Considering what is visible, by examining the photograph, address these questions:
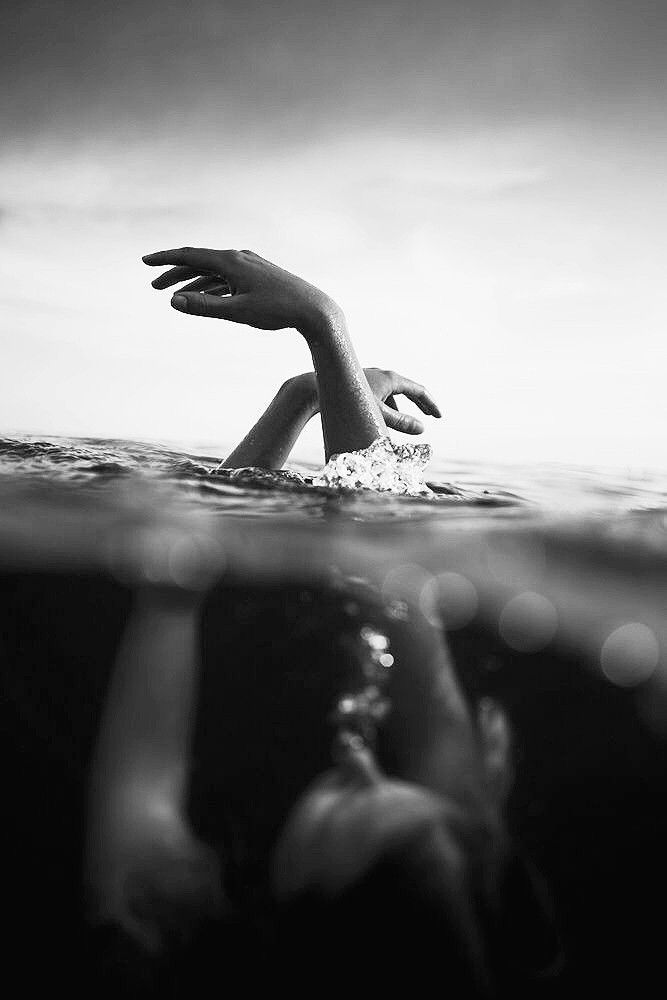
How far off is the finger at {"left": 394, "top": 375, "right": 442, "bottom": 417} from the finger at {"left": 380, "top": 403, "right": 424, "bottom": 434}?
24 centimetres

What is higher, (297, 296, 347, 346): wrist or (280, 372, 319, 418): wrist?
(297, 296, 347, 346): wrist

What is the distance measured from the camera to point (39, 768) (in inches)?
343

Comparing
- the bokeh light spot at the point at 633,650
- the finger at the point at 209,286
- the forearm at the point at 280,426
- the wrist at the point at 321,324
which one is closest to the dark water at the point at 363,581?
the bokeh light spot at the point at 633,650

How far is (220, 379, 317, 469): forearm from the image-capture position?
16.6 feet

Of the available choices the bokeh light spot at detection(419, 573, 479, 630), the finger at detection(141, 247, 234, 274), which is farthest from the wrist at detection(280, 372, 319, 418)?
the bokeh light spot at detection(419, 573, 479, 630)

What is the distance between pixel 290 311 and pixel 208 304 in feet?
1.97

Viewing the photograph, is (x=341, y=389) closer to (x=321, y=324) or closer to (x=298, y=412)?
(x=321, y=324)

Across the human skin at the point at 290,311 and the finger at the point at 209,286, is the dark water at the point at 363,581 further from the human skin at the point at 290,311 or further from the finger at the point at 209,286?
the finger at the point at 209,286

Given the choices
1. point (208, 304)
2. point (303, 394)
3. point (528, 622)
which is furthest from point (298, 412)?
point (528, 622)

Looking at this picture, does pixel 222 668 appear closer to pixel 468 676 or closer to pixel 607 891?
pixel 468 676

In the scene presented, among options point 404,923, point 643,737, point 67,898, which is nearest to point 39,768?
point 67,898

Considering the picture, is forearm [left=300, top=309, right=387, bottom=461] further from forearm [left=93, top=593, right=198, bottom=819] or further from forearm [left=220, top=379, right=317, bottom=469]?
forearm [left=93, top=593, right=198, bottom=819]

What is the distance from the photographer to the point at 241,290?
3.82 meters

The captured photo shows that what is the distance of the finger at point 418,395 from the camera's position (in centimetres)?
511
